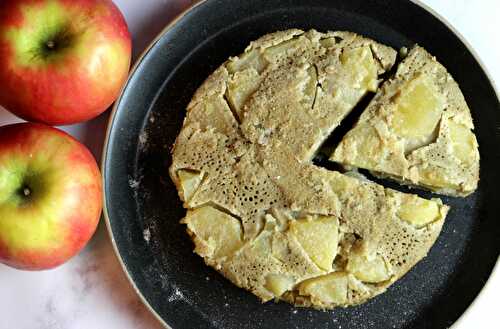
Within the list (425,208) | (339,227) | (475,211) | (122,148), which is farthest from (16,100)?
(475,211)

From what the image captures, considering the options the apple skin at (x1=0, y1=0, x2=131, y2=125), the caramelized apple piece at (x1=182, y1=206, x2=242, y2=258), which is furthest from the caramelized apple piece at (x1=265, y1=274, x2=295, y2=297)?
the apple skin at (x1=0, y1=0, x2=131, y2=125)

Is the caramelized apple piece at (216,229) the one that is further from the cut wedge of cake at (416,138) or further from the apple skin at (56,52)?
the apple skin at (56,52)

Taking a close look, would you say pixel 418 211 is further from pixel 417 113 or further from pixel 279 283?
pixel 279 283

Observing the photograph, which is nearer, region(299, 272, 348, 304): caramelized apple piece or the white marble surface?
region(299, 272, 348, 304): caramelized apple piece

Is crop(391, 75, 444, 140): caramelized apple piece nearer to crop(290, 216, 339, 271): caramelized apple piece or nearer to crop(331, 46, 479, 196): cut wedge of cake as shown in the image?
crop(331, 46, 479, 196): cut wedge of cake

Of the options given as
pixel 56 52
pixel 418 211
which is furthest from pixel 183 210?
pixel 418 211

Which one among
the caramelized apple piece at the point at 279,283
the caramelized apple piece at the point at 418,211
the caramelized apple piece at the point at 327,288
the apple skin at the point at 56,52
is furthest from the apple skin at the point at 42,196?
the caramelized apple piece at the point at 418,211
